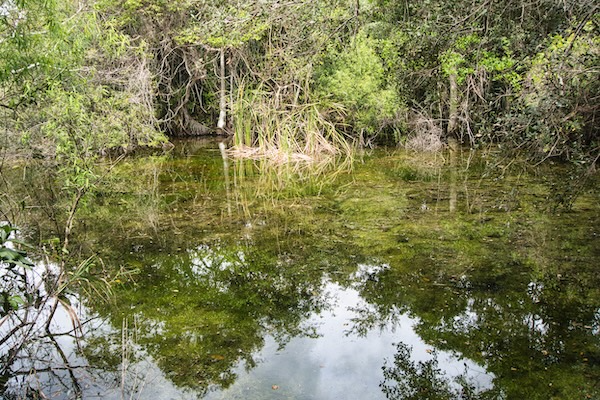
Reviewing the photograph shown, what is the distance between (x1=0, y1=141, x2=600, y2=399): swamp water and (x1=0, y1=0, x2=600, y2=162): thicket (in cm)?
85

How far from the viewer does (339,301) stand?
4.73m

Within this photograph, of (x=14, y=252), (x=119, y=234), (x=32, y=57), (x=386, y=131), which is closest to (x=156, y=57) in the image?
(x=386, y=131)

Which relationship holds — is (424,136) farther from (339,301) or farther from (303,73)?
(339,301)

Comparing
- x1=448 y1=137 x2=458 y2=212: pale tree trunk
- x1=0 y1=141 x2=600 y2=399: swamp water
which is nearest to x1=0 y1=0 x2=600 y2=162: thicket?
x1=448 y1=137 x2=458 y2=212: pale tree trunk

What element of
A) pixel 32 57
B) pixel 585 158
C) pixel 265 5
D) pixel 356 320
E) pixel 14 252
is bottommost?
pixel 356 320

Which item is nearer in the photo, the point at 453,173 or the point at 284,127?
the point at 453,173

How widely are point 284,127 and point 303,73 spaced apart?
1236mm

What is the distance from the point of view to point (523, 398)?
3229 mm

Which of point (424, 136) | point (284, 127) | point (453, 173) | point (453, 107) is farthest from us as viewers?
point (453, 107)

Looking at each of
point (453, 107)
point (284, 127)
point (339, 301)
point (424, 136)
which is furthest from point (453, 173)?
point (339, 301)

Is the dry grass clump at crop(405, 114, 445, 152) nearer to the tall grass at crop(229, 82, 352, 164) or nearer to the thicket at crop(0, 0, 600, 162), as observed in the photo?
the thicket at crop(0, 0, 600, 162)

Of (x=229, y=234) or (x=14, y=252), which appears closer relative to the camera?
(x=14, y=252)

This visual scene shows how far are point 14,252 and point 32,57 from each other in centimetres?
163

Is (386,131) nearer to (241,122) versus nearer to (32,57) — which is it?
(241,122)
